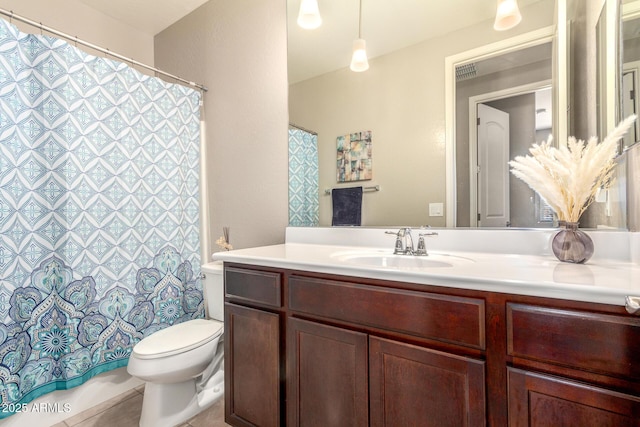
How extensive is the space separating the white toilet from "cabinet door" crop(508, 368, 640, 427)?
4.36 feet

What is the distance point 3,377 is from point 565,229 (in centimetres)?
231

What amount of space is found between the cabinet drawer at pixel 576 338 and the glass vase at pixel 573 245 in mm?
360

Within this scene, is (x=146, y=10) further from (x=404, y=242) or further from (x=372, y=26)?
(x=404, y=242)

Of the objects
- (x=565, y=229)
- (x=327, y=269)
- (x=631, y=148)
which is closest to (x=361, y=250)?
(x=327, y=269)

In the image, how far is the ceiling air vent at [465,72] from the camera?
51.1 inches

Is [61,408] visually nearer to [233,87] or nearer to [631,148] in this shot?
[233,87]

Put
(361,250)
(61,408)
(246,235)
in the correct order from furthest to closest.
Answer: (246,235)
(61,408)
(361,250)

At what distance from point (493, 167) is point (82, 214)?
203 cm

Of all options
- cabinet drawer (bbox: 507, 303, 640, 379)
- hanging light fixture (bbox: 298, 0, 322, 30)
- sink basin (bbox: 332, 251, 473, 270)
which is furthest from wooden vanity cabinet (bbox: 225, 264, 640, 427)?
hanging light fixture (bbox: 298, 0, 322, 30)

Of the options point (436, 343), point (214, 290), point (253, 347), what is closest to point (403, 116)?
point (436, 343)

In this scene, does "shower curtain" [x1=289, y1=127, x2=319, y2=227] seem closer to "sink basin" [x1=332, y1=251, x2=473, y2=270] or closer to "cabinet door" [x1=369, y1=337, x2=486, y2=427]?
"sink basin" [x1=332, y1=251, x2=473, y2=270]

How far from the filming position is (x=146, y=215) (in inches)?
71.3

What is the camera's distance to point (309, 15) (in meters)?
1.62

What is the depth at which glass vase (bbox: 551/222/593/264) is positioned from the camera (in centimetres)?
92
